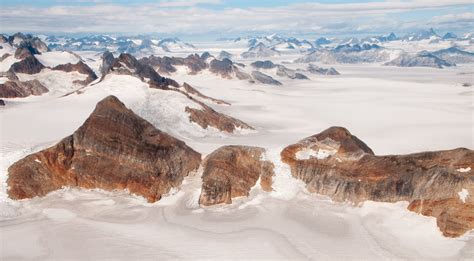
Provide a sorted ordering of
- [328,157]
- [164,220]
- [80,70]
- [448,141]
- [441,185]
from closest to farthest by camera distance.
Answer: [441,185], [164,220], [328,157], [448,141], [80,70]

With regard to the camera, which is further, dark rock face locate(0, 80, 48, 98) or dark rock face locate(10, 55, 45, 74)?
dark rock face locate(10, 55, 45, 74)

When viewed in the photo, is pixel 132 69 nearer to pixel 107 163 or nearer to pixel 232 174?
pixel 107 163

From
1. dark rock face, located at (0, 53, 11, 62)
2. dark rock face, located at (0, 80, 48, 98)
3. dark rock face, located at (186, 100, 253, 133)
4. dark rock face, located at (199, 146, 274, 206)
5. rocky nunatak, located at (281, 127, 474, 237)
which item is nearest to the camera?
rocky nunatak, located at (281, 127, 474, 237)

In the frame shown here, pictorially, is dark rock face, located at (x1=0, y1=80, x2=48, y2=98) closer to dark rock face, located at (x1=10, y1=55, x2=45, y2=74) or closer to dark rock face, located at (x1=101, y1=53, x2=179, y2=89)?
dark rock face, located at (x1=10, y1=55, x2=45, y2=74)

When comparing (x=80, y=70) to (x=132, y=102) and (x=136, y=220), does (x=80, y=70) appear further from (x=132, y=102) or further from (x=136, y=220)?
(x=136, y=220)

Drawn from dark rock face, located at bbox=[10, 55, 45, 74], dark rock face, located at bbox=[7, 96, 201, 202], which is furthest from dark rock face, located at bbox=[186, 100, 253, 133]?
dark rock face, located at bbox=[10, 55, 45, 74]

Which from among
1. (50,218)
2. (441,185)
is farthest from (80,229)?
(441,185)
